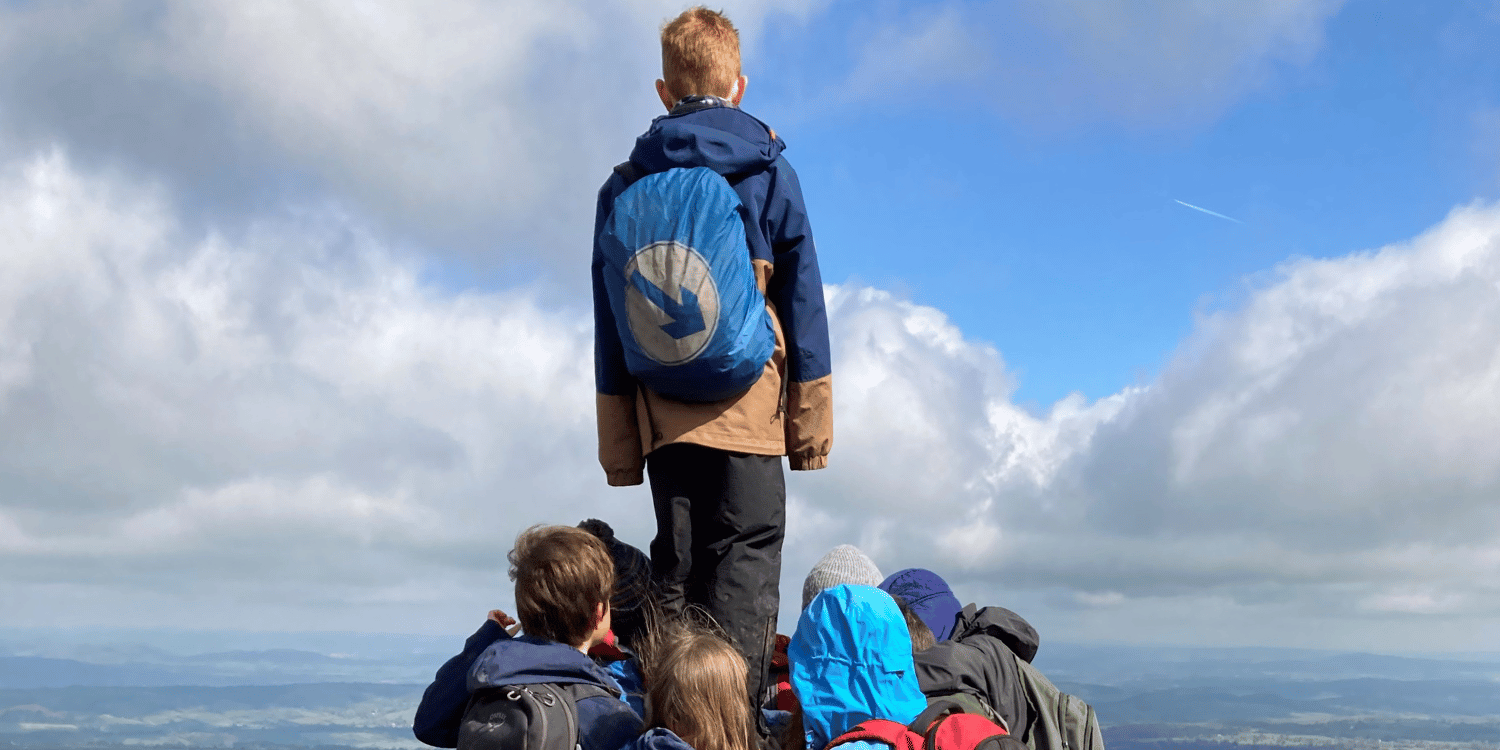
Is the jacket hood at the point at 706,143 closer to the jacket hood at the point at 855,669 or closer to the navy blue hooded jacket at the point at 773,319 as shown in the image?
the navy blue hooded jacket at the point at 773,319

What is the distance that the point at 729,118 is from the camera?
584 cm

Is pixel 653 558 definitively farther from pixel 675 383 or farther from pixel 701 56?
pixel 701 56

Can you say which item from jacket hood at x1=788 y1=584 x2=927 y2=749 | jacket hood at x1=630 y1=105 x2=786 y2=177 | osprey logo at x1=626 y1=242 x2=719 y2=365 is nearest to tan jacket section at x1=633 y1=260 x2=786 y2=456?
osprey logo at x1=626 y1=242 x2=719 y2=365

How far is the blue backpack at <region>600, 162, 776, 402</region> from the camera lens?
17.1 feet

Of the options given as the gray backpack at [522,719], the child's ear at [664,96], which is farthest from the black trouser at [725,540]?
the child's ear at [664,96]

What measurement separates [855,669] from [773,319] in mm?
1811

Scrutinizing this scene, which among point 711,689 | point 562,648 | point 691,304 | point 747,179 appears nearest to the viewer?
point 711,689

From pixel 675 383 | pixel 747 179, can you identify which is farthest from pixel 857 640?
pixel 747 179

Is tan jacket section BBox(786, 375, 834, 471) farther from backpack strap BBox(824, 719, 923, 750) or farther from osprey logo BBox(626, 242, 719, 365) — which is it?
backpack strap BBox(824, 719, 923, 750)

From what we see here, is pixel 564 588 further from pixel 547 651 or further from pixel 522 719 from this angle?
pixel 522 719

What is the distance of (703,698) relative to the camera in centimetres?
440

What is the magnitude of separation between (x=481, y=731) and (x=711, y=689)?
2.96 ft

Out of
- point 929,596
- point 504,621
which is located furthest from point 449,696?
point 929,596

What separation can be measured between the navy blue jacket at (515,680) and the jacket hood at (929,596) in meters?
1.94
